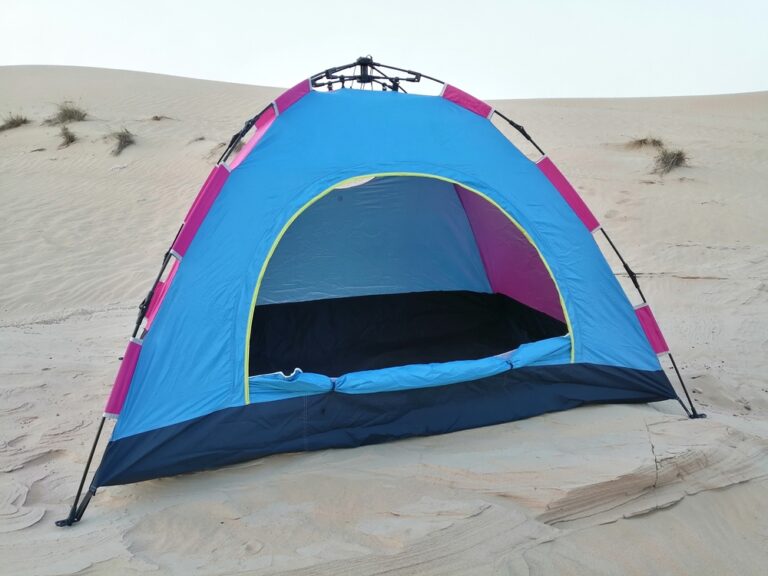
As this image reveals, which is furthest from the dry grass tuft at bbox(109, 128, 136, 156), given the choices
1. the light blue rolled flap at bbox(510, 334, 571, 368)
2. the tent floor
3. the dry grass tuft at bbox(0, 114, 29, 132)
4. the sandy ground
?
the light blue rolled flap at bbox(510, 334, 571, 368)

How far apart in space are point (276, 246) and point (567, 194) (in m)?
1.78

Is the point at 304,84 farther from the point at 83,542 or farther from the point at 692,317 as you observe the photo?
the point at 692,317

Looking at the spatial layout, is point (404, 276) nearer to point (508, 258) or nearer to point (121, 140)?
point (508, 258)

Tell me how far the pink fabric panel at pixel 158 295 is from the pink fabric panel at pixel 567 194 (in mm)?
2202

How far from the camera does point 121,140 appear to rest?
38.7ft

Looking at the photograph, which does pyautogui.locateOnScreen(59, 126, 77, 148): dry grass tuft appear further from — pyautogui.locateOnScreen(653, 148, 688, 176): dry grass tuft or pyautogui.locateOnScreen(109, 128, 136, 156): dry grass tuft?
pyautogui.locateOnScreen(653, 148, 688, 176): dry grass tuft

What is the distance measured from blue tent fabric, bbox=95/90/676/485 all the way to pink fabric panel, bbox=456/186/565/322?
116 cm

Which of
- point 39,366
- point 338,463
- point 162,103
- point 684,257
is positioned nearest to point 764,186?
point 684,257

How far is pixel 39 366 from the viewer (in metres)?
4.46

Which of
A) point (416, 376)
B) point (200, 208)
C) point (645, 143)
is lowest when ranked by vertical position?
point (416, 376)

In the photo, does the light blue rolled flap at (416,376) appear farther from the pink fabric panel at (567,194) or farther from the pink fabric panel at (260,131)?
the pink fabric panel at (260,131)

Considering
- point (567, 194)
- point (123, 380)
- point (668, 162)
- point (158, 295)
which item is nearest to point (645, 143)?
point (668, 162)

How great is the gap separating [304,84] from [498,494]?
2.45m

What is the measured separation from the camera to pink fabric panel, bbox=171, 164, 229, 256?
10.00 feet
